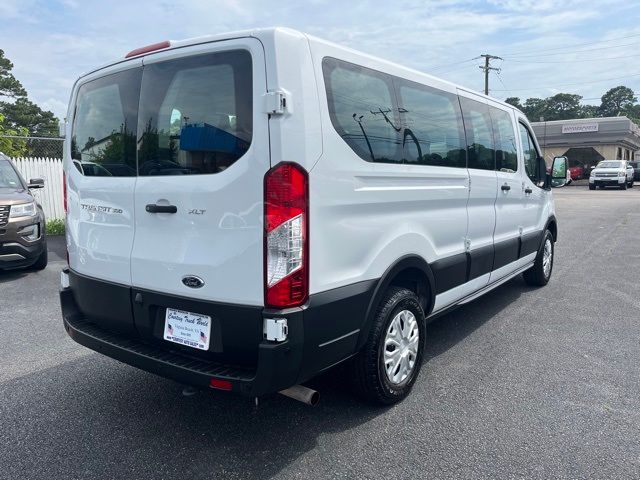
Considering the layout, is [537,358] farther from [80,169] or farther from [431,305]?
[80,169]

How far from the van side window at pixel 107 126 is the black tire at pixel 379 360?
1712 millimetres

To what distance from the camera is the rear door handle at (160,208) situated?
2.73 meters

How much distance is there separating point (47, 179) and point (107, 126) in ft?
31.7

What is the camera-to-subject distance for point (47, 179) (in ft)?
37.9

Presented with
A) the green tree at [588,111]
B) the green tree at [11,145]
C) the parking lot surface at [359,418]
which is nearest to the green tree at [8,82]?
the green tree at [11,145]

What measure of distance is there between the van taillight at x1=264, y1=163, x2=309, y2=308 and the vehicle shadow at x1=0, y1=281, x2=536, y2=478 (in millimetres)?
806

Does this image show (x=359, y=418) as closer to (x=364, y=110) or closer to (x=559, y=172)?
(x=364, y=110)

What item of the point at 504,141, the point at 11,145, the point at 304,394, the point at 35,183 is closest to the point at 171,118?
the point at 304,394

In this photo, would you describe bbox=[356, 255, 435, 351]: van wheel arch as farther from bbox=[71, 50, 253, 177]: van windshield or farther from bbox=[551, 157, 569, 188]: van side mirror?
bbox=[551, 157, 569, 188]: van side mirror

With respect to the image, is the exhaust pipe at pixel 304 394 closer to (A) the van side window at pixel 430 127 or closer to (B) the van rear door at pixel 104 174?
(B) the van rear door at pixel 104 174

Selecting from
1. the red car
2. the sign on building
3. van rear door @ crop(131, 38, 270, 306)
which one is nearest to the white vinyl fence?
van rear door @ crop(131, 38, 270, 306)

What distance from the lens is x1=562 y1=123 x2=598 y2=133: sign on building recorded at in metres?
40.5

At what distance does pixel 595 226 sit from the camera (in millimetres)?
12984

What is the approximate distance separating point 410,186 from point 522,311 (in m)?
2.88
